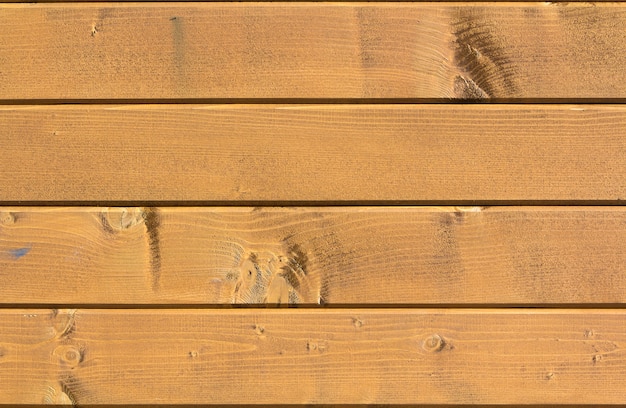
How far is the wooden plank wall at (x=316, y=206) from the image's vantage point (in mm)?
780

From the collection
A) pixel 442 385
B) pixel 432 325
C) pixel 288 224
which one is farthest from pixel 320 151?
pixel 442 385

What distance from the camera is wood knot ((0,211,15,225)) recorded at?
783mm

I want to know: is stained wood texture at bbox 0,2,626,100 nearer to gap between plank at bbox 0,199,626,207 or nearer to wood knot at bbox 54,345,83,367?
gap between plank at bbox 0,199,626,207

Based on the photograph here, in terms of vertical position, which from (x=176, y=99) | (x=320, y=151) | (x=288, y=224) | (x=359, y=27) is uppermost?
(x=359, y=27)

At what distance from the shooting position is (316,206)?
0.78 meters

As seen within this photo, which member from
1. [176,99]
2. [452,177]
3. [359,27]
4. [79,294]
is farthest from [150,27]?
[452,177]

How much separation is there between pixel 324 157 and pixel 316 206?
9 centimetres

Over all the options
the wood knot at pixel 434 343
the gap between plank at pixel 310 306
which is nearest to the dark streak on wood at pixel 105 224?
the gap between plank at pixel 310 306

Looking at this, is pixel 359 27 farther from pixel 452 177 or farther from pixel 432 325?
pixel 432 325

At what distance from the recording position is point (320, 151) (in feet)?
2.56

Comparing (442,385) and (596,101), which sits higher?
(596,101)

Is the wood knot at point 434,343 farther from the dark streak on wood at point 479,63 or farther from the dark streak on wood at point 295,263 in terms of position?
the dark streak on wood at point 479,63

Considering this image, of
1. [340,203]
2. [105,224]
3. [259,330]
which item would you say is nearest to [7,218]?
[105,224]

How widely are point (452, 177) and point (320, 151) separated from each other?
0.82ft
